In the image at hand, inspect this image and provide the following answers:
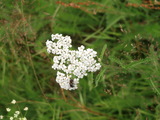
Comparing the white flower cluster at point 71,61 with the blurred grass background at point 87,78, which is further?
the blurred grass background at point 87,78

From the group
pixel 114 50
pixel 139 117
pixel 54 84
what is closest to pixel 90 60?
pixel 114 50

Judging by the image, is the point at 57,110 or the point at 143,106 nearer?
the point at 143,106

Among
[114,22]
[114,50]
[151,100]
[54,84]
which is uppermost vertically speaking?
[114,22]

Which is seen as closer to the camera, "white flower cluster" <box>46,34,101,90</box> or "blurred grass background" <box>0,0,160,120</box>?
"white flower cluster" <box>46,34,101,90</box>

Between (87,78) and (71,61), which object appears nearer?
(71,61)

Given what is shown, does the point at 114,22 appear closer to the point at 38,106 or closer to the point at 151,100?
the point at 151,100

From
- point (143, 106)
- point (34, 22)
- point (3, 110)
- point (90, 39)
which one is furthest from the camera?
point (90, 39)

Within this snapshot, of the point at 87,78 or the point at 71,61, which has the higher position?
the point at 87,78

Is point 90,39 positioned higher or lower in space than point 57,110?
higher
